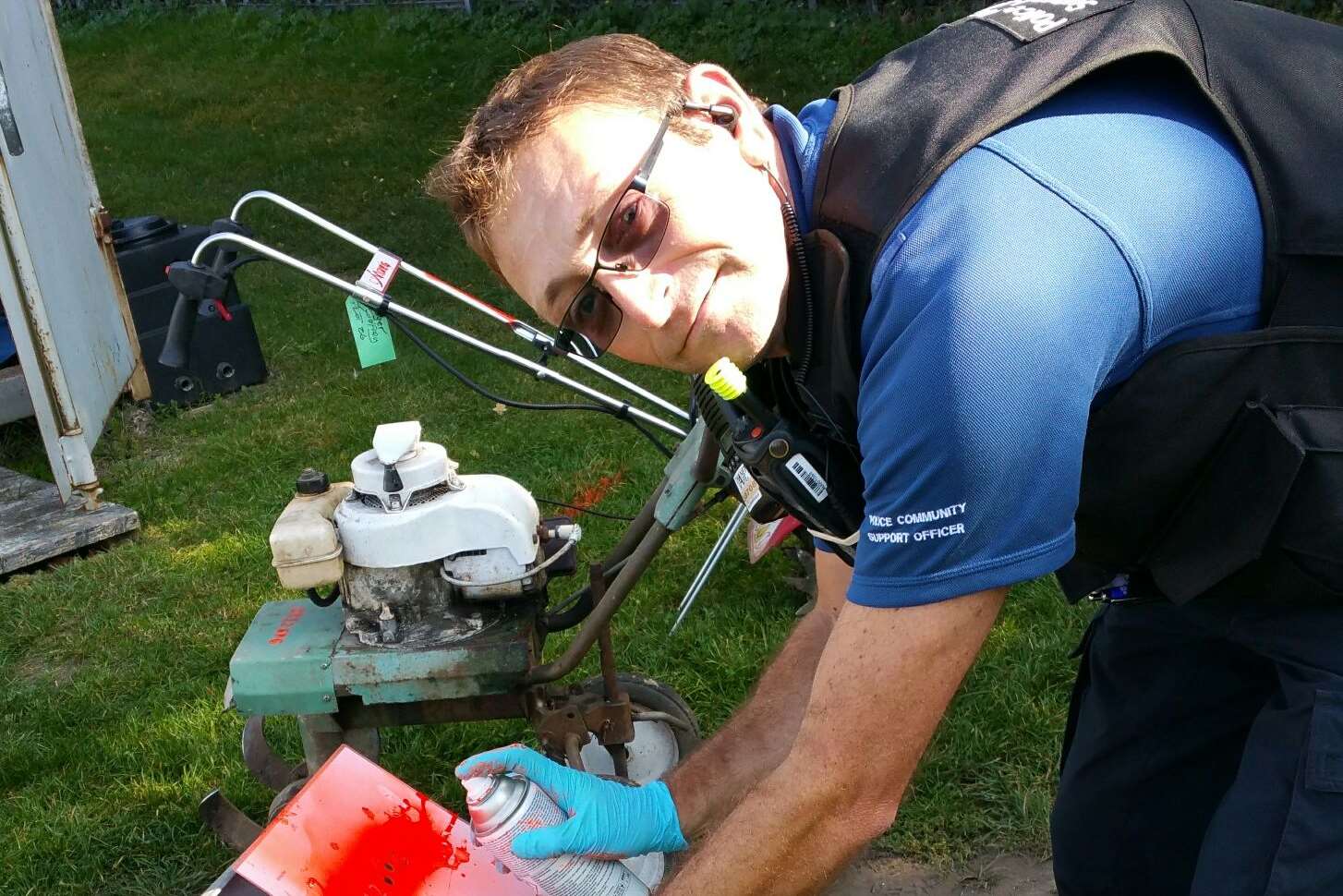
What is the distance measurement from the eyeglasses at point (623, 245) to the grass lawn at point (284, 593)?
5.55 ft

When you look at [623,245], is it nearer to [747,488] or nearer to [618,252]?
[618,252]

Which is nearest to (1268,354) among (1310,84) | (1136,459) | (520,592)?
(1136,459)

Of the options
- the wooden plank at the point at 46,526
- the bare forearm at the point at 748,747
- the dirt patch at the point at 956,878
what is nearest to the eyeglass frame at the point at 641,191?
the bare forearm at the point at 748,747

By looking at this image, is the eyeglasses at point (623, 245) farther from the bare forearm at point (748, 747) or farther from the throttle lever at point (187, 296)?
the throttle lever at point (187, 296)

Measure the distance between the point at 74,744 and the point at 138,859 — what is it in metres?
0.60

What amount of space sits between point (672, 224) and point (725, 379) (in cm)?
22

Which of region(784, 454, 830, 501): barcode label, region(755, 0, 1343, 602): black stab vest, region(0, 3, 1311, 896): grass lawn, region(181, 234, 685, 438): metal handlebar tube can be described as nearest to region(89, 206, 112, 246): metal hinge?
region(0, 3, 1311, 896): grass lawn

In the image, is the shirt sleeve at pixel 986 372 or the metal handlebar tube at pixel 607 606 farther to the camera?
the metal handlebar tube at pixel 607 606

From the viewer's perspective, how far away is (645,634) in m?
3.79

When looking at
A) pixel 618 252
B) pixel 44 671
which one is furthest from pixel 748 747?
pixel 44 671

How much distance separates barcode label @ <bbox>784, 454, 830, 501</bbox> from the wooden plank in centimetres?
369

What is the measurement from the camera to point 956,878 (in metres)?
2.87

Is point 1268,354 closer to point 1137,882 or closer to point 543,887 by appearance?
point 1137,882

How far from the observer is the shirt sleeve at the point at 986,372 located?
1355 millimetres
